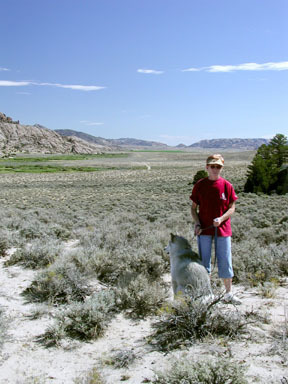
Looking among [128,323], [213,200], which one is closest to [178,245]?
[213,200]

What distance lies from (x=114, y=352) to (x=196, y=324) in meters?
0.89

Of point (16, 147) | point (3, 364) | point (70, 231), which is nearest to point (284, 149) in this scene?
point (70, 231)

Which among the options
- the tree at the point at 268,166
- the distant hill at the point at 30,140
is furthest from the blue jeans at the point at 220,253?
the distant hill at the point at 30,140

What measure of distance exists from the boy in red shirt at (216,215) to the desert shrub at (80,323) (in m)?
1.45

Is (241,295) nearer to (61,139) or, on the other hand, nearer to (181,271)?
(181,271)

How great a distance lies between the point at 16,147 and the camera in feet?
410

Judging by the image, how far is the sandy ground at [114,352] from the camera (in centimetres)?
284

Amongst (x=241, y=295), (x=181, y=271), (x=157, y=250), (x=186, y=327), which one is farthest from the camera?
(x=157, y=250)

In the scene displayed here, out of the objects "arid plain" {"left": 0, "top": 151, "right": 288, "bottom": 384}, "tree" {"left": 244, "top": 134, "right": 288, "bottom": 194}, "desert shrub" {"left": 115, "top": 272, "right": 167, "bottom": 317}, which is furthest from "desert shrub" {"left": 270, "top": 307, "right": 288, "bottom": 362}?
"tree" {"left": 244, "top": 134, "right": 288, "bottom": 194}

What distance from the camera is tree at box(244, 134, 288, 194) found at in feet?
58.3

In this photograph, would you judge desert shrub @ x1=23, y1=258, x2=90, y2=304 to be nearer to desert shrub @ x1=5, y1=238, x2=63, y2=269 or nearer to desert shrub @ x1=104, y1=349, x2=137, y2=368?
desert shrub @ x1=5, y1=238, x2=63, y2=269

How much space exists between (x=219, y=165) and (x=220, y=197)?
0.41 metres

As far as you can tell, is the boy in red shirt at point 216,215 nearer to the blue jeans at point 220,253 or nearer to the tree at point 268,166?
the blue jeans at point 220,253

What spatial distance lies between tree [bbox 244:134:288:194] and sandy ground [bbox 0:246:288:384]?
48.0 feet
